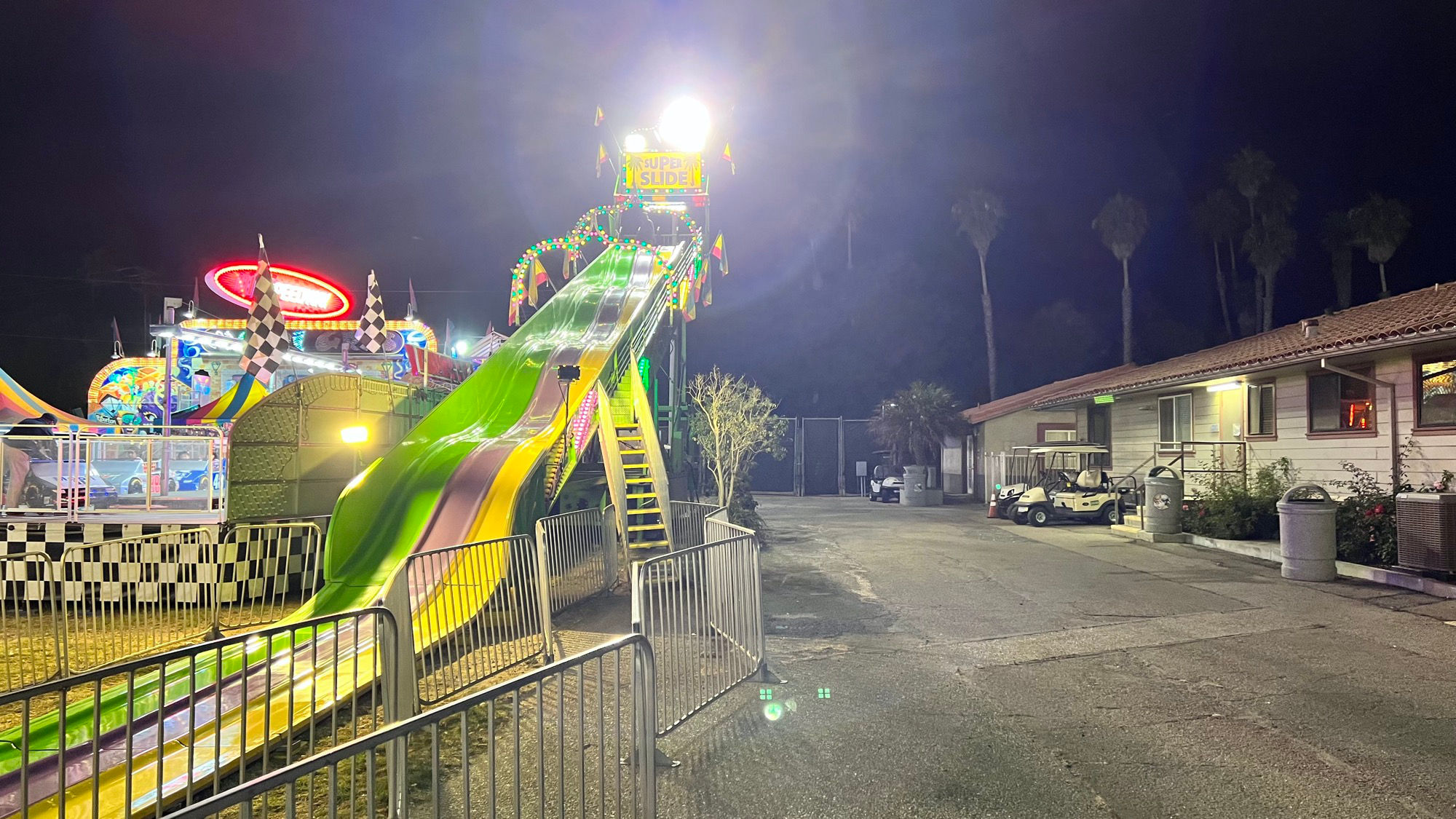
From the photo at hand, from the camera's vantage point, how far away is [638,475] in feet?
49.2

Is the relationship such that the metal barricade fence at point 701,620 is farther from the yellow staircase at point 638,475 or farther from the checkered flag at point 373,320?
the checkered flag at point 373,320

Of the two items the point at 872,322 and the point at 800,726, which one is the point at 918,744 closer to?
the point at 800,726

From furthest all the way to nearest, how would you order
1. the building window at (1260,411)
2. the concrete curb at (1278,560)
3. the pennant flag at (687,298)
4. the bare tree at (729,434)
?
the pennant flag at (687,298), the bare tree at (729,434), the building window at (1260,411), the concrete curb at (1278,560)

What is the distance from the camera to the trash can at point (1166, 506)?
15625 millimetres

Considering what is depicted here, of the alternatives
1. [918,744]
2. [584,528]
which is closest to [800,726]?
[918,744]

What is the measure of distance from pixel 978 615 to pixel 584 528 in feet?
15.6

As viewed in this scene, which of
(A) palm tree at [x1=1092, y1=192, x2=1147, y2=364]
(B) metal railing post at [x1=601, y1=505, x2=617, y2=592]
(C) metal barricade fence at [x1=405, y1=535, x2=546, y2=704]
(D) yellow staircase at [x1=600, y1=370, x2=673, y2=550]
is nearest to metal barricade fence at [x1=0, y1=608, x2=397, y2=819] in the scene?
(C) metal barricade fence at [x1=405, y1=535, x2=546, y2=704]

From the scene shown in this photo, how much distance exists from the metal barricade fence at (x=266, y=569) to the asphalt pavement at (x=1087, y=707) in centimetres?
585

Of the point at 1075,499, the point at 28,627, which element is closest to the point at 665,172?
the point at 1075,499

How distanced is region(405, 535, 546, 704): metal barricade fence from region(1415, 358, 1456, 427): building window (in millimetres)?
13004

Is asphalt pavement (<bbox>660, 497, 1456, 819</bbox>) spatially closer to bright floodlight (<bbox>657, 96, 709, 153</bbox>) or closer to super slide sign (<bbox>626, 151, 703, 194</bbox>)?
super slide sign (<bbox>626, 151, 703, 194</bbox>)

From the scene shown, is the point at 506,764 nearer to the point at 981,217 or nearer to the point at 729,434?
the point at 729,434

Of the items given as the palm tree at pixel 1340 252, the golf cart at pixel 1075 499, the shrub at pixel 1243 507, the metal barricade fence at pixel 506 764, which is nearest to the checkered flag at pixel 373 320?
the metal barricade fence at pixel 506 764

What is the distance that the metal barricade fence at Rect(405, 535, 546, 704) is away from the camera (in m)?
6.54
